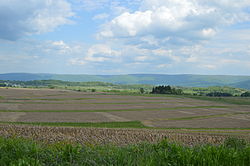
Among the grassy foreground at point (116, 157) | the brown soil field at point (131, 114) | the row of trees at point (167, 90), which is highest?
the grassy foreground at point (116, 157)

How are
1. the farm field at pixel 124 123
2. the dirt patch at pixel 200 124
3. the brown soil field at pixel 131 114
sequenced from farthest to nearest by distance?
the brown soil field at pixel 131 114 → the dirt patch at pixel 200 124 → the farm field at pixel 124 123

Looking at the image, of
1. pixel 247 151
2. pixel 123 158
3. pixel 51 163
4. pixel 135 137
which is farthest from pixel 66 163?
pixel 135 137

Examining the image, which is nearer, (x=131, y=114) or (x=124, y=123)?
(x=124, y=123)

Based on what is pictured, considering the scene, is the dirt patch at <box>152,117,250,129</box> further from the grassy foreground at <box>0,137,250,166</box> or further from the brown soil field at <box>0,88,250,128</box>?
the grassy foreground at <box>0,137,250,166</box>

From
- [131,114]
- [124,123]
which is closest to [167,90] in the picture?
[131,114]

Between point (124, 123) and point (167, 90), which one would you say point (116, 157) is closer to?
point (124, 123)

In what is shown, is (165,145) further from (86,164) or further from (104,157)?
(86,164)

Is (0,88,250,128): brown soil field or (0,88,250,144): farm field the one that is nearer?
(0,88,250,144): farm field

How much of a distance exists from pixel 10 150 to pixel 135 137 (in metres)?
15.5

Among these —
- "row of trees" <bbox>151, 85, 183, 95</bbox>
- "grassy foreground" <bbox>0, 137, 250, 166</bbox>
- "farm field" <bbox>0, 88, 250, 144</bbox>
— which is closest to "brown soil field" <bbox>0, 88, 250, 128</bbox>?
"farm field" <bbox>0, 88, 250, 144</bbox>

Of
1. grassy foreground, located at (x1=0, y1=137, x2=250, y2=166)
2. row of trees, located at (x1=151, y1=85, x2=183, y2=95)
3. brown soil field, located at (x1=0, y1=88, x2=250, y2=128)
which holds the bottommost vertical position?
brown soil field, located at (x1=0, y1=88, x2=250, y2=128)

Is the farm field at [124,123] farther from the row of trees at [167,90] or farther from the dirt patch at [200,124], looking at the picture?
the row of trees at [167,90]

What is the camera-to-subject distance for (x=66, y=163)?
8.30 m

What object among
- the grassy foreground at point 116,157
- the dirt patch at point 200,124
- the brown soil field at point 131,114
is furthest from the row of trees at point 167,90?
the grassy foreground at point 116,157
